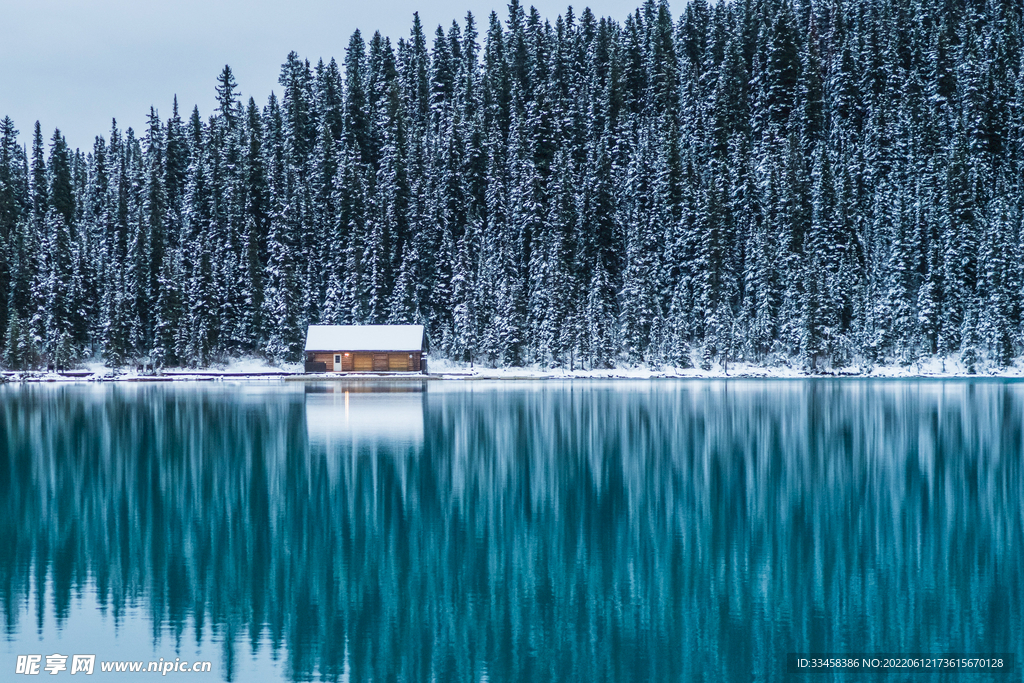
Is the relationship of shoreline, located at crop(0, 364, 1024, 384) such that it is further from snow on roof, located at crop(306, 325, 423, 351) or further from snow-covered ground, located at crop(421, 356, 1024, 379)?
snow on roof, located at crop(306, 325, 423, 351)

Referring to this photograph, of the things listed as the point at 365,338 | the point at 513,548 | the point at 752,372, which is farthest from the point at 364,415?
the point at 752,372

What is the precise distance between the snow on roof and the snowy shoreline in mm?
2353

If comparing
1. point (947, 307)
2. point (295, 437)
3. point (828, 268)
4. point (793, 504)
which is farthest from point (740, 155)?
point (793, 504)

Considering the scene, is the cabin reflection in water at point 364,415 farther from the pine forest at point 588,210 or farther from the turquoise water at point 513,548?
the pine forest at point 588,210

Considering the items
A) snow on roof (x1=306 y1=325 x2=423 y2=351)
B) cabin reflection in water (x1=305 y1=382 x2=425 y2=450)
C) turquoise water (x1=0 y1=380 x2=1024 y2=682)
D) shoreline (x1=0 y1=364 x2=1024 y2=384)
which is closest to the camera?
turquoise water (x1=0 y1=380 x2=1024 y2=682)

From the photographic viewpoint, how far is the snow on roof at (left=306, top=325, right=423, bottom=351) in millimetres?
84750

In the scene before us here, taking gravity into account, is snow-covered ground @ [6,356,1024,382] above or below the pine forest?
below

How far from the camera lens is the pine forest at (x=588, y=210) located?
280 feet

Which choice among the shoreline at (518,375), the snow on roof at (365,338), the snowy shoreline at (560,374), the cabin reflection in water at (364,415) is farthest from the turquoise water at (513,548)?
the snow on roof at (365,338)

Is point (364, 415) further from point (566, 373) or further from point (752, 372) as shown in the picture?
point (752, 372)

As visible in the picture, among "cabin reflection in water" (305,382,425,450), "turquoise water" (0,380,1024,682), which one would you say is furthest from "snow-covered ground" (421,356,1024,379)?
"turquoise water" (0,380,1024,682)

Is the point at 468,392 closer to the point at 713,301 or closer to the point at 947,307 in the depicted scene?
the point at 713,301

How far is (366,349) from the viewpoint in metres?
85.2

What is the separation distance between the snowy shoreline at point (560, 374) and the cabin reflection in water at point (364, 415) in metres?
11.3
